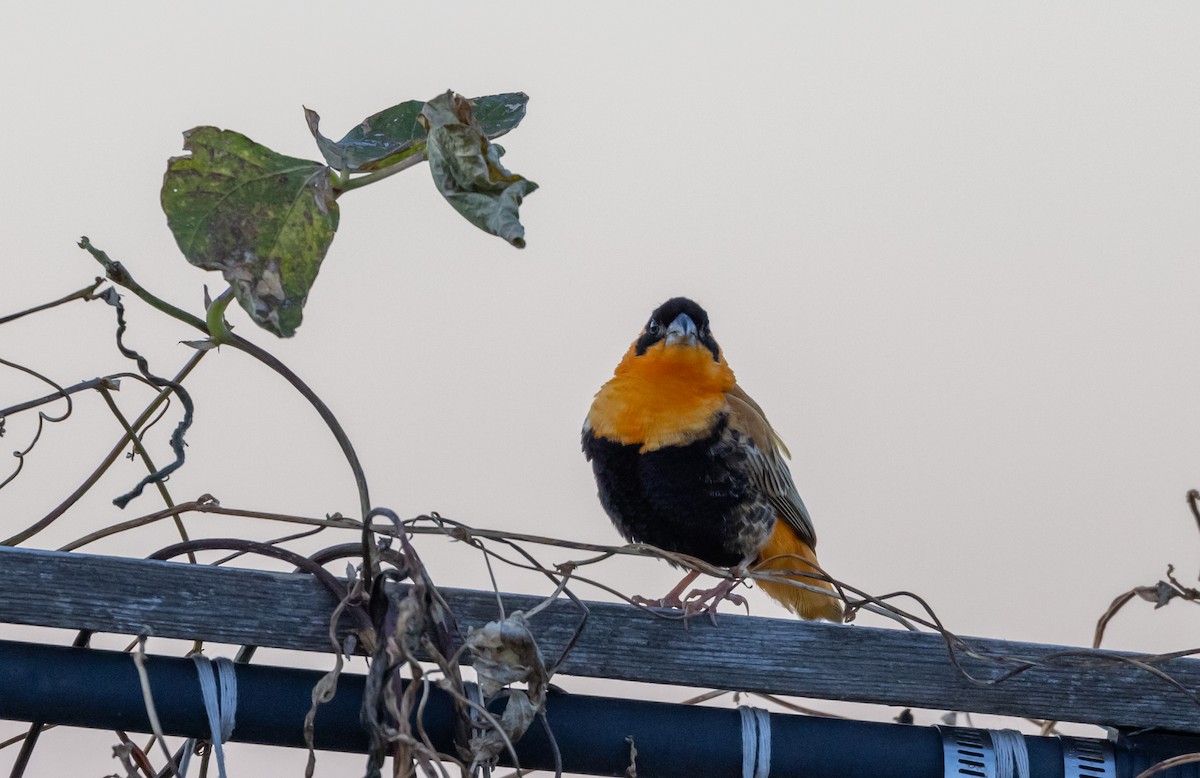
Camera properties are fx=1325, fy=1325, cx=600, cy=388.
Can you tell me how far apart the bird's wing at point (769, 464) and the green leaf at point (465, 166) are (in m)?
1.57

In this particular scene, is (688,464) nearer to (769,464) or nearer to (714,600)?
(769,464)

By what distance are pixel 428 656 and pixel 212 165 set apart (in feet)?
2.51

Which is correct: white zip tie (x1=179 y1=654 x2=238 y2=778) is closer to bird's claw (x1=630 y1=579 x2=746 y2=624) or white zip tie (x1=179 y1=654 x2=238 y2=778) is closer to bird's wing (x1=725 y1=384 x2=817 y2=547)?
bird's claw (x1=630 y1=579 x2=746 y2=624)

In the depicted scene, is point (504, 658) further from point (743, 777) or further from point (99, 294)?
point (99, 294)

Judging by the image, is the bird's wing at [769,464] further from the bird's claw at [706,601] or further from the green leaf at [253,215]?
the green leaf at [253,215]

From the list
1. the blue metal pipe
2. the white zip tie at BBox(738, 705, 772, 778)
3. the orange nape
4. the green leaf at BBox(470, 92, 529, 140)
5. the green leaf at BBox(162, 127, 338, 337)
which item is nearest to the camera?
the blue metal pipe

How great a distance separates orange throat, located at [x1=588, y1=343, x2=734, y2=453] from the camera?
3090 mm

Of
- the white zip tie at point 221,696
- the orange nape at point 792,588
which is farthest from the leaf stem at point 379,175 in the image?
the orange nape at point 792,588

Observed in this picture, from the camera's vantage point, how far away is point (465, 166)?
1.68 metres

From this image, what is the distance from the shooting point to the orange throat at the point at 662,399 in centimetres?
309

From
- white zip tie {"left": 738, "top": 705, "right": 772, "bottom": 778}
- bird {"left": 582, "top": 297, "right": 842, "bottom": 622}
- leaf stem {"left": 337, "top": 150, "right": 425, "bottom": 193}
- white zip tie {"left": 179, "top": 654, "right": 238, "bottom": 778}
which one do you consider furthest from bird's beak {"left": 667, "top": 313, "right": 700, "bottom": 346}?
white zip tie {"left": 179, "top": 654, "right": 238, "bottom": 778}

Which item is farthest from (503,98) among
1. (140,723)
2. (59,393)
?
(140,723)

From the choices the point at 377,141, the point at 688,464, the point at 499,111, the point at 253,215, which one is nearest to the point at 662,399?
the point at 688,464

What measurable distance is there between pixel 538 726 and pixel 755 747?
0.88 ft
